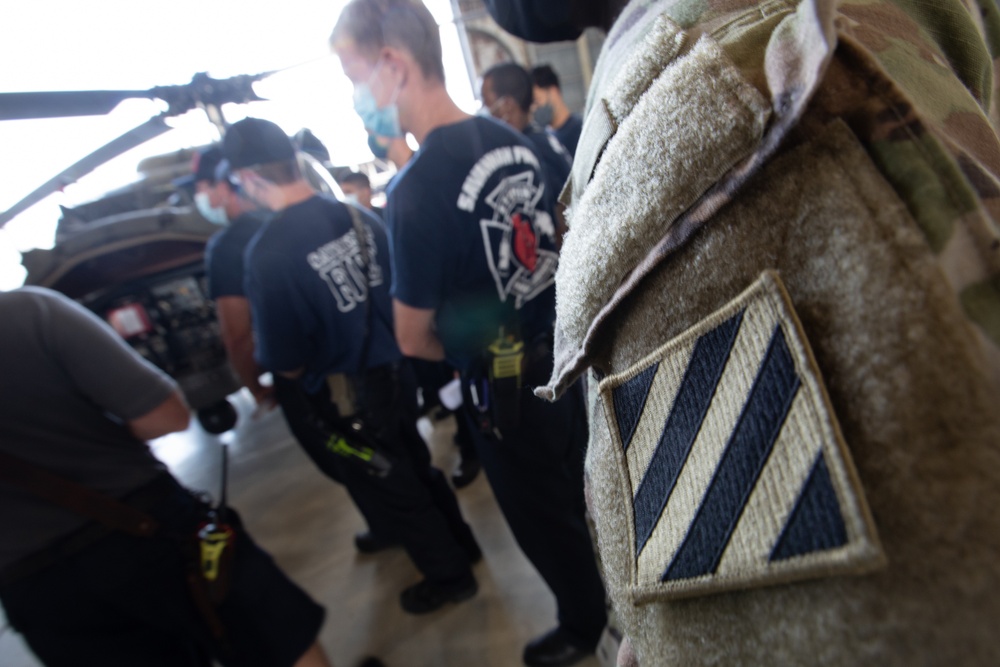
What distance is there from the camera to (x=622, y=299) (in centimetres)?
34

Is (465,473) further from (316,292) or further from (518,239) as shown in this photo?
(518,239)

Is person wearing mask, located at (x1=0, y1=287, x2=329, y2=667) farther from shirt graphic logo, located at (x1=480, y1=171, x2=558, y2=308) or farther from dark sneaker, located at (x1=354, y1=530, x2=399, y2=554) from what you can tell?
dark sneaker, located at (x1=354, y1=530, x2=399, y2=554)

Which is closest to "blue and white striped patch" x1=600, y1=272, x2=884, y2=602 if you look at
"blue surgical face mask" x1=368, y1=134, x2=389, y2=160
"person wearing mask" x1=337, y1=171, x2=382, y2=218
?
"blue surgical face mask" x1=368, y1=134, x2=389, y2=160

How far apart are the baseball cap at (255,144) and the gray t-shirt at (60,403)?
76 cm

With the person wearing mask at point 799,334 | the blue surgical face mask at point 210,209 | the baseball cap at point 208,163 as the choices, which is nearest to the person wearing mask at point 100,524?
the person wearing mask at point 799,334

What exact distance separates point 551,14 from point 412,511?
5.22ft

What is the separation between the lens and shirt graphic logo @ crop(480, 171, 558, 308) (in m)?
1.21

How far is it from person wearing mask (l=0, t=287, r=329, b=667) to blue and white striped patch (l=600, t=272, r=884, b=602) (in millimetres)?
1237

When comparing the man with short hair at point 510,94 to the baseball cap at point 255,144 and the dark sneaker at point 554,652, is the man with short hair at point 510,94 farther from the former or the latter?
the dark sneaker at point 554,652

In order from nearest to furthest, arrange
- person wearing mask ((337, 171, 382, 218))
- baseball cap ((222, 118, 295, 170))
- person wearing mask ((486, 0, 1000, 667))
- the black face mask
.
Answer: person wearing mask ((486, 0, 1000, 667)) < the black face mask < baseball cap ((222, 118, 295, 170)) < person wearing mask ((337, 171, 382, 218))

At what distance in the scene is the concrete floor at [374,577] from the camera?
1.74 m

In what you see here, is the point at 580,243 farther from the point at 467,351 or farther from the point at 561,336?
the point at 467,351

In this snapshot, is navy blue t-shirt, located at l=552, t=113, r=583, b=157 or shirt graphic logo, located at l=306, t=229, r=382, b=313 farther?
navy blue t-shirt, located at l=552, t=113, r=583, b=157

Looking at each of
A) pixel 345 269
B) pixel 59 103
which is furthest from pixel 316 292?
pixel 59 103
